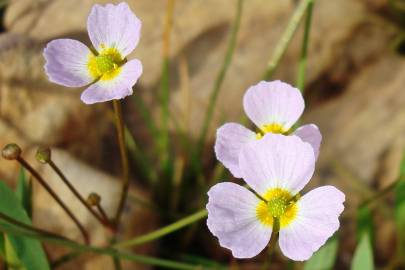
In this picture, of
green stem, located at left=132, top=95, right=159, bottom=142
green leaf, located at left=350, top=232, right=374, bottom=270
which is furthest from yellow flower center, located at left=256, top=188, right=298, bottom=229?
green stem, located at left=132, top=95, right=159, bottom=142

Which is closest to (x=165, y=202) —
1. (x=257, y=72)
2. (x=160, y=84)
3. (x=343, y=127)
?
(x=160, y=84)

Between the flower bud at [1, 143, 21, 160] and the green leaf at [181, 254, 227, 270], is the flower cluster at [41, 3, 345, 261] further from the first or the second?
the green leaf at [181, 254, 227, 270]

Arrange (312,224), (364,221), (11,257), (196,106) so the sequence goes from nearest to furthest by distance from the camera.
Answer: (312,224), (11,257), (364,221), (196,106)

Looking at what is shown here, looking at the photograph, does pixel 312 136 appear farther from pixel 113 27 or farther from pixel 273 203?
pixel 113 27

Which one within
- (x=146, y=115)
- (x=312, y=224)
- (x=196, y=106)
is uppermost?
Result: (x=196, y=106)

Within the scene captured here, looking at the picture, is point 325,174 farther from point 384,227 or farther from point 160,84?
point 160,84

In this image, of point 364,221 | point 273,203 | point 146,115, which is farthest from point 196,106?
point 273,203
